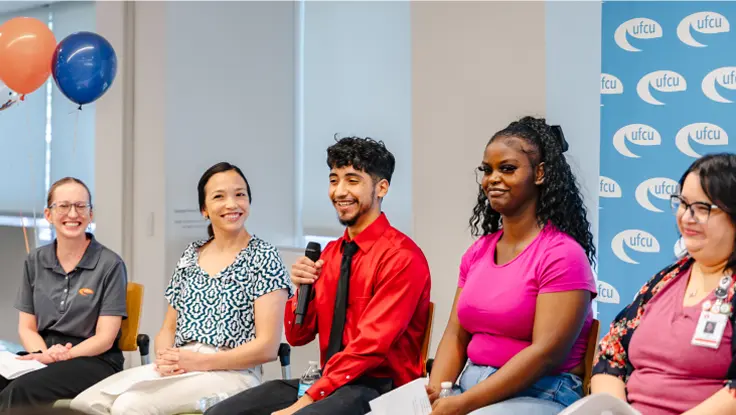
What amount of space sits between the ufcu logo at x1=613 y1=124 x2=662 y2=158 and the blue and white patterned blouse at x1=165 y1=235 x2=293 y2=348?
1.57m

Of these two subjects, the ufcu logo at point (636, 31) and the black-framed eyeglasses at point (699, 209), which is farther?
the ufcu logo at point (636, 31)

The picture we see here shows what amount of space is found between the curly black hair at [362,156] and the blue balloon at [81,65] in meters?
1.69

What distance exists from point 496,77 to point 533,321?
1574mm

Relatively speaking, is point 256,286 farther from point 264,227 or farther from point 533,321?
point 264,227

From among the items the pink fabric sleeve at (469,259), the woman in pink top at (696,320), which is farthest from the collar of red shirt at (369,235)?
the woman in pink top at (696,320)

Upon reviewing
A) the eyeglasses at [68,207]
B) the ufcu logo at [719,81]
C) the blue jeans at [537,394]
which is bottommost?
the blue jeans at [537,394]

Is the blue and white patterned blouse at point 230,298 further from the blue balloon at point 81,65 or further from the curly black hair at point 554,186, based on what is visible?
the blue balloon at point 81,65

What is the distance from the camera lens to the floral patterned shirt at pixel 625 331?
2.35 m

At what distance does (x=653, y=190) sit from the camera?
11.9ft

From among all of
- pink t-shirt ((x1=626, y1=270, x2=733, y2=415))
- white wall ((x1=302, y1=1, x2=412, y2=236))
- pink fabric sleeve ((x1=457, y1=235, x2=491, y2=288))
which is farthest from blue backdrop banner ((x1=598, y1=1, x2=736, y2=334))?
white wall ((x1=302, y1=1, x2=412, y2=236))

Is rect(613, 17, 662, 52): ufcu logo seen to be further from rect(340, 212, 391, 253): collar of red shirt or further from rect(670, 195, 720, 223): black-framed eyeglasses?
rect(670, 195, 720, 223): black-framed eyeglasses

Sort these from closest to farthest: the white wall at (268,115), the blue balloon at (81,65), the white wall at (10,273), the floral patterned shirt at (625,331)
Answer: the floral patterned shirt at (625,331) < the white wall at (268,115) < the blue balloon at (81,65) < the white wall at (10,273)

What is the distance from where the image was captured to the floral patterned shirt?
2.35 m

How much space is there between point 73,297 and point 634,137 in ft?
8.34
